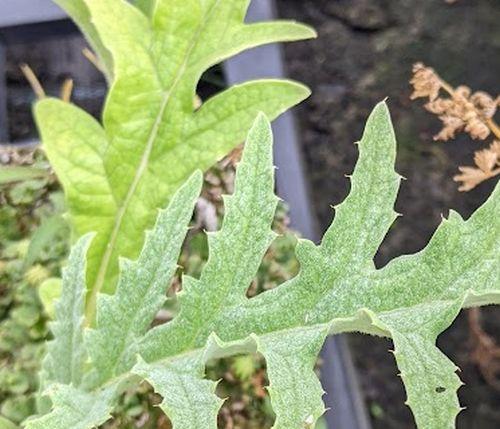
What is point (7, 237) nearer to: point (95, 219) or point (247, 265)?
point (95, 219)

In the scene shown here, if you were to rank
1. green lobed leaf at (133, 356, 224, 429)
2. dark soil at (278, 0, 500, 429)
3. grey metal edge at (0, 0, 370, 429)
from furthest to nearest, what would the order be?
1. dark soil at (278, 0, 500, 429)
2. grey metal edge at (0, 0, 370, 429)
3. green lobed leaf at (133, 356, 224, 429)

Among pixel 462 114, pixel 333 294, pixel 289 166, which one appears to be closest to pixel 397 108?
pixel 289 166

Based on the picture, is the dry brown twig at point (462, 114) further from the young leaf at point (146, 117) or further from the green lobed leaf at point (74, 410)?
the green lobed leaf at point (74, 410)

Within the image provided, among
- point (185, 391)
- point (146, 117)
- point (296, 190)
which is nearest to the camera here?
point (185, 391)

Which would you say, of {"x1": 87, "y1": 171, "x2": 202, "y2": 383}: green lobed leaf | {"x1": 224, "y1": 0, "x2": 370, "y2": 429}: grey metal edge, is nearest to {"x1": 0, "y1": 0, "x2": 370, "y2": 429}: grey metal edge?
{"x1": 224, "y1": 0, "x2": 370, "y2": 429}: grey metal edge

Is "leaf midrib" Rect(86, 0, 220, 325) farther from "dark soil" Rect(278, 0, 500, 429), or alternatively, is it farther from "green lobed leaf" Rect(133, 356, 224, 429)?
"dark soil" Rect(278, 0, 500, 429)

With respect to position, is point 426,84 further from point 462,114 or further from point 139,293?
point 139,293
